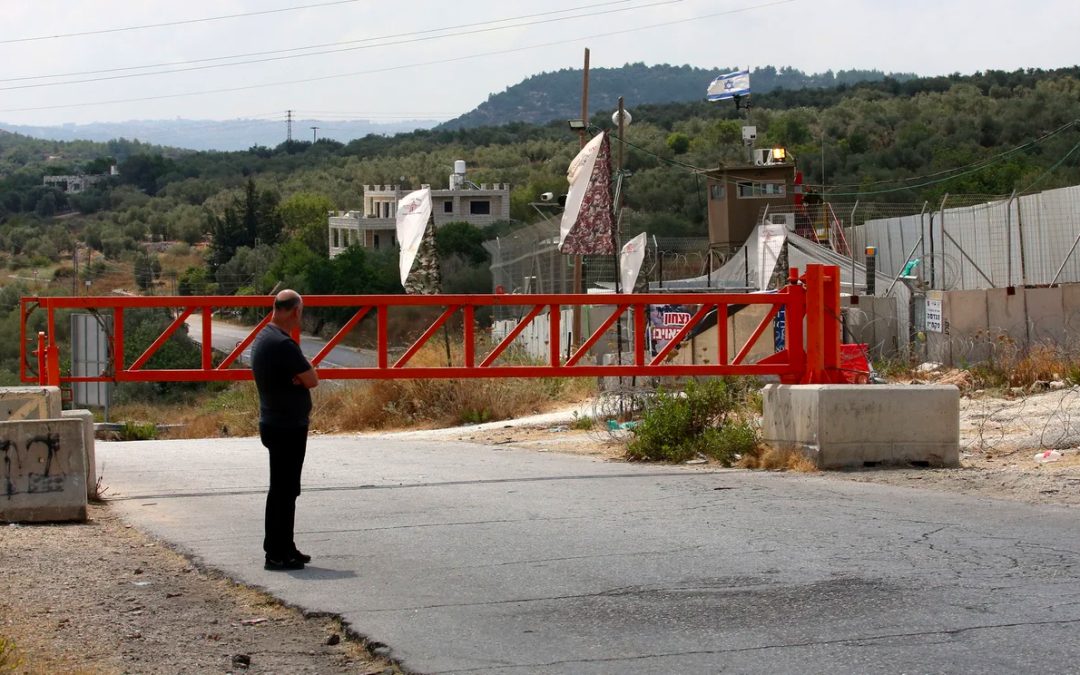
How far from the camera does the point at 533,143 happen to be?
129 m

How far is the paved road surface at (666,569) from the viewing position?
6.12 meters

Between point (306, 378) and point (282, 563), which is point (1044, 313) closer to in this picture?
point (306, 378)

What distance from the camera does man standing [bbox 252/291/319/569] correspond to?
8.30 meters

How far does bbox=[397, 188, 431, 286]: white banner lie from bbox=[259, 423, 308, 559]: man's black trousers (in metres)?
19.0

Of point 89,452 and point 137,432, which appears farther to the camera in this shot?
point 137,432

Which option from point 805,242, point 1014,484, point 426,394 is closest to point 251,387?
point 426,394

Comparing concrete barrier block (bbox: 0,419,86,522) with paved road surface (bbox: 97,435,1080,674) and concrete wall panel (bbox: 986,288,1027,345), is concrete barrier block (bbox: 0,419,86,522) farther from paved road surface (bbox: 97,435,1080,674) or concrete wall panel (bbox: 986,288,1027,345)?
concrete wall panel (bbox: 986,288,1027,345)

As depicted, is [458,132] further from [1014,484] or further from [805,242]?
[1014,484]

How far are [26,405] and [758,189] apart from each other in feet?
106

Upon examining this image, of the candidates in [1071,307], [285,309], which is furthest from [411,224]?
[285,309]

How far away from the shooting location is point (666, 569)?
25.8 feet

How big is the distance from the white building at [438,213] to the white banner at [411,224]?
58463 millimetres

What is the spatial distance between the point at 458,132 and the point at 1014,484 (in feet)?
485

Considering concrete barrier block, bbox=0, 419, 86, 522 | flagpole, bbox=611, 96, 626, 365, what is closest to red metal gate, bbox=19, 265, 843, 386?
concrete barrier block, bbox=0, 419, 86, 522
